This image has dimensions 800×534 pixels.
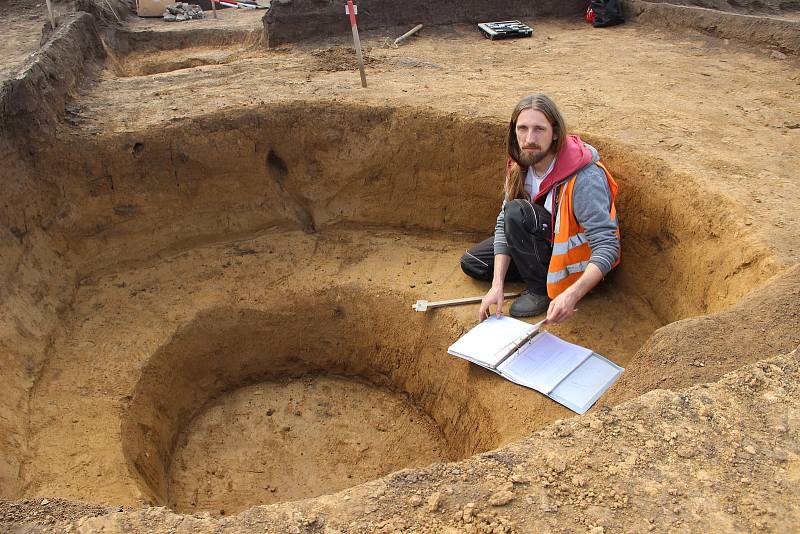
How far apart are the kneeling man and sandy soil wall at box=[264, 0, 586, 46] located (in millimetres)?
3975

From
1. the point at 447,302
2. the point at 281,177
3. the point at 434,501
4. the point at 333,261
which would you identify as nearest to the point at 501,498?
the point at 434,501

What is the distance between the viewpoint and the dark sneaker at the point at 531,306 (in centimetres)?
410

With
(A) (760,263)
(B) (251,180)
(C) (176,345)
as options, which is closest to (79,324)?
(C) (176,345)

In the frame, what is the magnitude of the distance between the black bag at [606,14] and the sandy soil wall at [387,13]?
433 millimetres

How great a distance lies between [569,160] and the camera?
143 inches

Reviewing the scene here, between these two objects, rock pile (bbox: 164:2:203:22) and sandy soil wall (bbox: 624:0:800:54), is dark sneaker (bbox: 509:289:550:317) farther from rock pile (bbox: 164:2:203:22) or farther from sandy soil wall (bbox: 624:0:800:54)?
rock pile (bbox: 164:2:203:22)

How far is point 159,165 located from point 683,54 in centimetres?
476

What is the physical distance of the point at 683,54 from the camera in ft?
20.0

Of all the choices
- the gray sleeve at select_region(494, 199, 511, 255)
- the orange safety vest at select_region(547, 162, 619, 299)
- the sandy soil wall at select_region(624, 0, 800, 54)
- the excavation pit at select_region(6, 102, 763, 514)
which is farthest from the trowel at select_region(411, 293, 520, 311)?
the sandy soil wall at select_region(624, 0, 800, 54)

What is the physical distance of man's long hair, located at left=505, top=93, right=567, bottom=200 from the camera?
3.52 m

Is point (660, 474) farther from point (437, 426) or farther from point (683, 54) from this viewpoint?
point (683, 54)

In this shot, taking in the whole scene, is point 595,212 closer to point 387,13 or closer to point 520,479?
point 520,479

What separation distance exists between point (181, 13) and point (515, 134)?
798 centimetres

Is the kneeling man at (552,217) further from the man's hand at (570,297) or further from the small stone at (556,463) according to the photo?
the small stone at (556,463)
